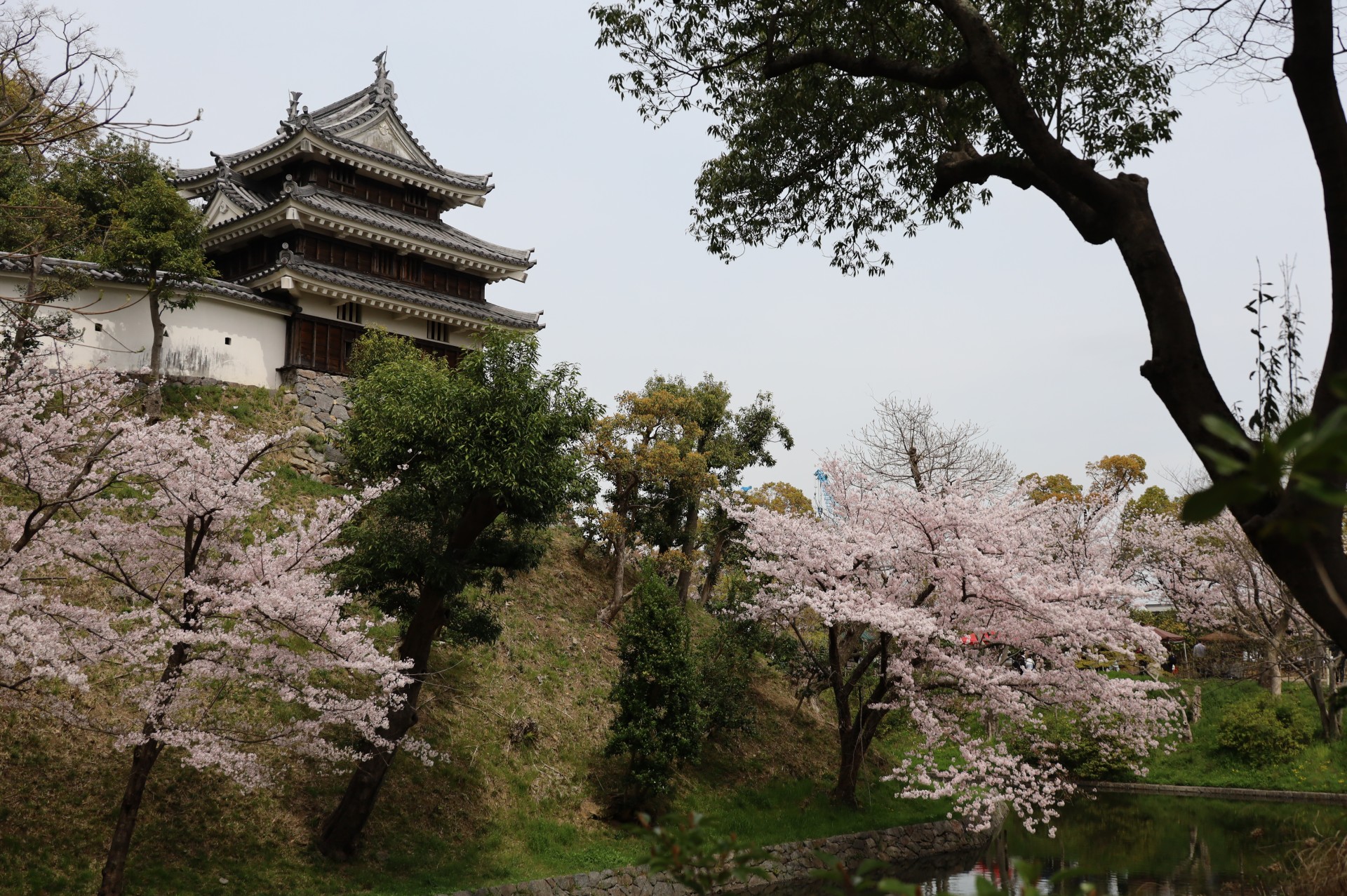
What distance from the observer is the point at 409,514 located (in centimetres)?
1313

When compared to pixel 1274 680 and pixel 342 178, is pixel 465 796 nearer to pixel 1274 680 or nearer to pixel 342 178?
pixel 342 178

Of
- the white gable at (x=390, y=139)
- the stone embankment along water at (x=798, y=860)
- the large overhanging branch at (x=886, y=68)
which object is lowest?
the stone embankment along water at (x=798, y=860)

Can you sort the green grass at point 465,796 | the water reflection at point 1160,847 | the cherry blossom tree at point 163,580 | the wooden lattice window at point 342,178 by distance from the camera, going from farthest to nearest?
1. the wooden lattice window at point 342,178
2. the water reflection at point 1160,847
3. the green grass at point 465,796
4. the cherry blossom tree at point 163,580

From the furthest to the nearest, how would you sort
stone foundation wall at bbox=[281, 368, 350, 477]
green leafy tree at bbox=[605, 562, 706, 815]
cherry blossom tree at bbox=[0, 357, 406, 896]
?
stone foundation wall at bbox=[281, 368, 350, 477]
green leafy tree at bbox=[605, 562, 706, 815]
cherry blossom tree at bbox=[0, 357, 406, 896]

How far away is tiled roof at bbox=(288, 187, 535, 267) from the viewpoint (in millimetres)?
23572

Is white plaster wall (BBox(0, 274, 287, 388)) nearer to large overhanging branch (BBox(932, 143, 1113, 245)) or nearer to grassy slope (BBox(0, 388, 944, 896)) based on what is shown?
grassy slope (BBox(0, 388, 944, 896))

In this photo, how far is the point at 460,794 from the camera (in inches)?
555

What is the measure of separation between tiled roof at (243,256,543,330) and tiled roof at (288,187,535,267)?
1.33m

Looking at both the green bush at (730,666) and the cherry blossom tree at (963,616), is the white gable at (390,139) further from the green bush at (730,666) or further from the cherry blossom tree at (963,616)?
the cherry blossom tree at (963,616)

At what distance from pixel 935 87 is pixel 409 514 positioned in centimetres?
935

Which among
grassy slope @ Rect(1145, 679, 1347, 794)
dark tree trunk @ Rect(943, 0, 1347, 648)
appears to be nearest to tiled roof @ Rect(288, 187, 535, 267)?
dark tree trunk @ Rect(943, 0, 1347, 648)

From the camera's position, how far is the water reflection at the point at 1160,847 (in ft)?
46.3

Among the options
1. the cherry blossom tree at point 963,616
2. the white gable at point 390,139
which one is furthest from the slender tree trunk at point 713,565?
the white gable at point 390,139

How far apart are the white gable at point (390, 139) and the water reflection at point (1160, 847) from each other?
74.0 ft
